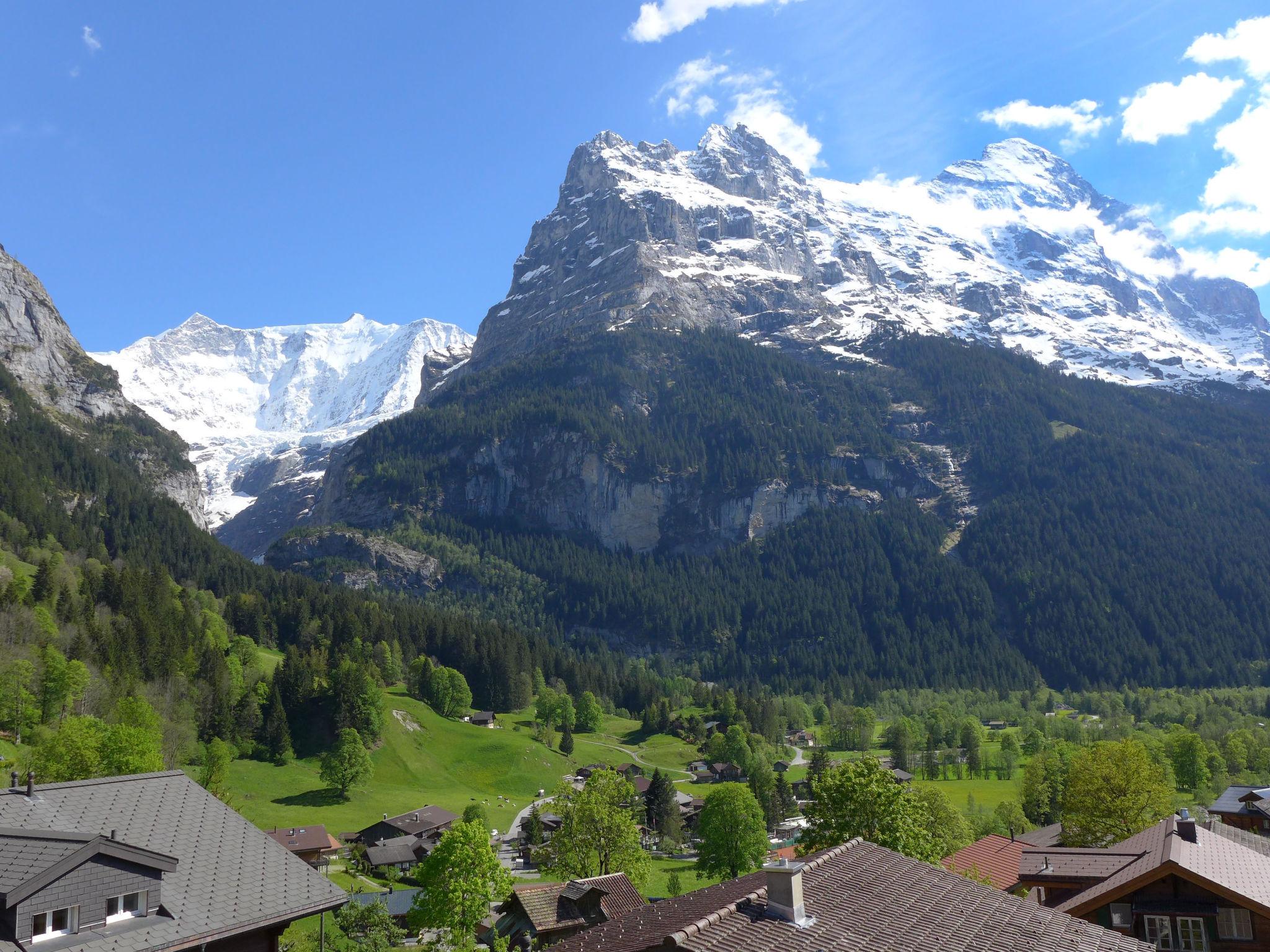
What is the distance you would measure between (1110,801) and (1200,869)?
3463cm

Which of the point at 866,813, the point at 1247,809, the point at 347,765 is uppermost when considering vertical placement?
the point at 866,813

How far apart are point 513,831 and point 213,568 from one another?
311 feet

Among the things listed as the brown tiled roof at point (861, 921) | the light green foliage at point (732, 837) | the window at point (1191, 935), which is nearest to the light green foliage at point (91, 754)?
the light green foliage at point (732, 837)

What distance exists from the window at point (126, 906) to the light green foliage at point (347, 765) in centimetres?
8555

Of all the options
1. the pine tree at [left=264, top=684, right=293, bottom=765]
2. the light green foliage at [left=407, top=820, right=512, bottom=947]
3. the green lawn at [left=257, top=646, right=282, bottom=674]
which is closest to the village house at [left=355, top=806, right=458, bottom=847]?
the pine tree at [left=264, top=684, right=293, bottom=765]

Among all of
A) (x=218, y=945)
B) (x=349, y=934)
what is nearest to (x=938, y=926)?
(x=218, y=945)

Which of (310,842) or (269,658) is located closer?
(310,842)

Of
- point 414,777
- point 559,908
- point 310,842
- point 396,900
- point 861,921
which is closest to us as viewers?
point 861,921

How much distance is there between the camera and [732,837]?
79.1 metres

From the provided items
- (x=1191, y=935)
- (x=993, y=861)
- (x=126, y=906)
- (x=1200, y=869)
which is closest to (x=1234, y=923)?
(x=1191, y=935)

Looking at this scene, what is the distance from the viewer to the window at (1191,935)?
27922mm

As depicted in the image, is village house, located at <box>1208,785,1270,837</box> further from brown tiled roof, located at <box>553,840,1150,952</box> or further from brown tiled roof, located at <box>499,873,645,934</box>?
brown tiled roof, located at <box>553,840,1150,952</box>

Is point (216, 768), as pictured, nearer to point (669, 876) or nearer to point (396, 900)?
point (396, 900)

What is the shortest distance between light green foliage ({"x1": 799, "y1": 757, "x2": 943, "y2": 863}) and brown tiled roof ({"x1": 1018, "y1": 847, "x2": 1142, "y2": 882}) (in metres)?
7.34
